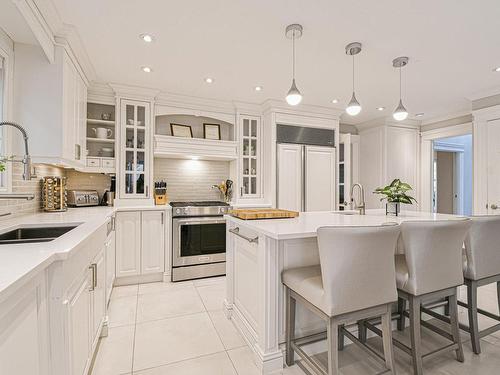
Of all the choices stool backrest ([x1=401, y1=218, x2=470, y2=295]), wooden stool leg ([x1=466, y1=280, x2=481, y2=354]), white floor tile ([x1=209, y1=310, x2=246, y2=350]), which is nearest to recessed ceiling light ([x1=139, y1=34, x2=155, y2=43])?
stool backrest ([x1=401, y1=218, x2=470, y2=295])

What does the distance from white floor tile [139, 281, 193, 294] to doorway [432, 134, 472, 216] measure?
6.09 metres

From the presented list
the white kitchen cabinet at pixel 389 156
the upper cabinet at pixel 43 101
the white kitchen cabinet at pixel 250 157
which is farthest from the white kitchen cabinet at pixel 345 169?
the upper cabinet at pixel 43 101

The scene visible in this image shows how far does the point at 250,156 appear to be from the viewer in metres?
4.14

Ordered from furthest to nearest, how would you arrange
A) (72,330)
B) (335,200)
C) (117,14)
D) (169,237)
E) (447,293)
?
(335,200) < (169,237) < (117,14) < (447,293) < (72,330)

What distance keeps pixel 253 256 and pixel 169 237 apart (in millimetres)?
1814

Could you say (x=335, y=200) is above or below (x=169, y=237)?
above

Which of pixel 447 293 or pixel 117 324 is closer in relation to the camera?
pixel 447 293

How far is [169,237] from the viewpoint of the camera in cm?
343

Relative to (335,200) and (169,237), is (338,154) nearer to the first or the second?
(335,200)

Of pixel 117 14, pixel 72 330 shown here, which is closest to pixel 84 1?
pixel 117 14

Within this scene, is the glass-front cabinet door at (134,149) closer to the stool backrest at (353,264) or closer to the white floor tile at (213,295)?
the white floor tile at (213,295)

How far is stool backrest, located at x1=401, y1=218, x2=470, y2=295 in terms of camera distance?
1577 millimetres

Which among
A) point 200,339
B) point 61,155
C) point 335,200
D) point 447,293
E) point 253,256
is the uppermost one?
point 61,155

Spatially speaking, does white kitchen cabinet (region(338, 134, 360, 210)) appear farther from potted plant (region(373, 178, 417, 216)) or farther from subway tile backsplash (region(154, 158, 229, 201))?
subway tile backsplash (region(154, 158, 229, 201))
